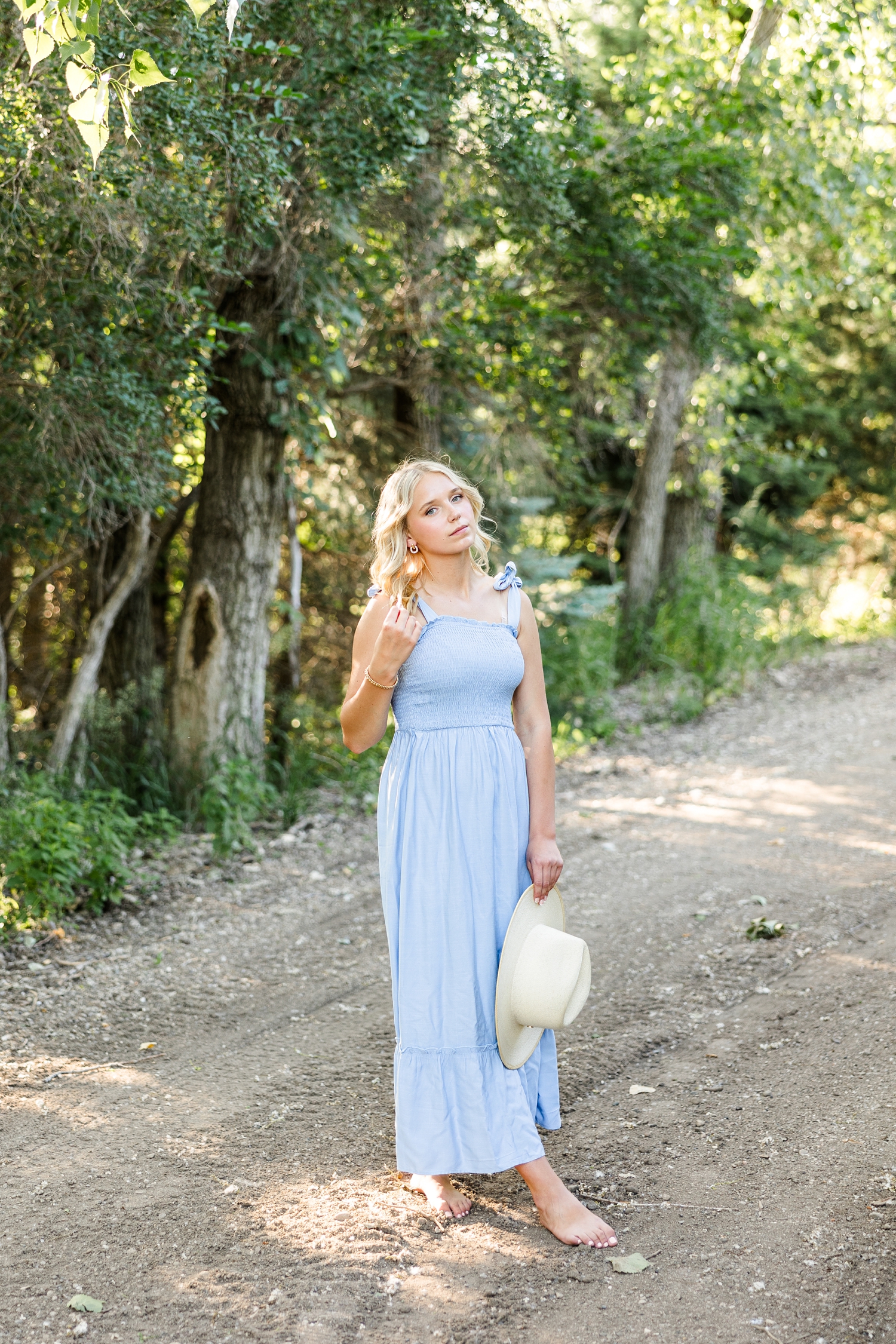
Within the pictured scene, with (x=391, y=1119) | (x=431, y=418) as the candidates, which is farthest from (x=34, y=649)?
(x=391, y=1119)

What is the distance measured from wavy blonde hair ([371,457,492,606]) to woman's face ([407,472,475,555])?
0.02 meters

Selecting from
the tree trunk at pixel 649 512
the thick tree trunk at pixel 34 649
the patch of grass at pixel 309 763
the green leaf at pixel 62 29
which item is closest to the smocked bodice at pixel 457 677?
the green leaf at pixel 62 29

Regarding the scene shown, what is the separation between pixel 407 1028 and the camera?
9.48 feet

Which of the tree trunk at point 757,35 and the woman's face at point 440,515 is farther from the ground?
the tree trunk at point 757,35

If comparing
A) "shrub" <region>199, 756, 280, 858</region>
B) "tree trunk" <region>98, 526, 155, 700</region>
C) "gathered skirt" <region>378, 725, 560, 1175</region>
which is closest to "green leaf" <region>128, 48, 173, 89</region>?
"gathered skirt" <region>378, 725, 560, 1175</region>

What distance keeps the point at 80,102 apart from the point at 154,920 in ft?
12.4

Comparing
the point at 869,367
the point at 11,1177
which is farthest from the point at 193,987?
the point at 869,367

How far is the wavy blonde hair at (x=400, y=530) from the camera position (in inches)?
116

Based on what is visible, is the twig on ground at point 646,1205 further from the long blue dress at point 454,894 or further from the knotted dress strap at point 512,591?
the knotted dress strap at point 512,591

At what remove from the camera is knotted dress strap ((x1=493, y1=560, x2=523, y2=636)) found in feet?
10.0

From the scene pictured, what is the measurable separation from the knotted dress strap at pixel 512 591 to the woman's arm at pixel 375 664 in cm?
34

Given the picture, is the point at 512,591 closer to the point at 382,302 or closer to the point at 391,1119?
the point at 391,1119

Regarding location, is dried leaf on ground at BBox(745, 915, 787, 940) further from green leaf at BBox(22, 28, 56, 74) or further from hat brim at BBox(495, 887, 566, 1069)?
green leaf at BBox(22, 28, 56, 74)

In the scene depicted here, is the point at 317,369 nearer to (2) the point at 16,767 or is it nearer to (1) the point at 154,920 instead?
(2) the point at 16,767
